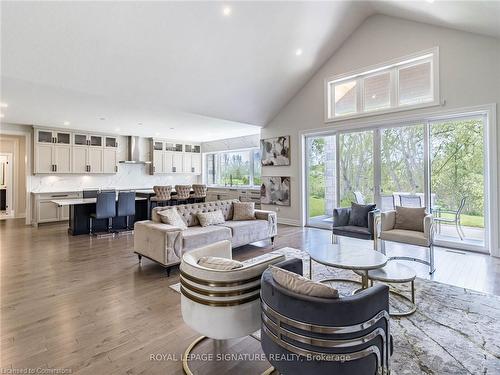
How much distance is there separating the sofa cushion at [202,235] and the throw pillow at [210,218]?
0.12 metres

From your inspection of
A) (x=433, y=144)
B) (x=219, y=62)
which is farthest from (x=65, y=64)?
(x=433, y=144)

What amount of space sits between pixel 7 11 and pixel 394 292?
18.5ft

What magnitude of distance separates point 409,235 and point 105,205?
5.97 metres

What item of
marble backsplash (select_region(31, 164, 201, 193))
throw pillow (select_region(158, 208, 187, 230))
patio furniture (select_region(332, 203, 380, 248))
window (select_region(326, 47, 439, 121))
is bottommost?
patio furniture (select_region(332, 203, 380, 248))

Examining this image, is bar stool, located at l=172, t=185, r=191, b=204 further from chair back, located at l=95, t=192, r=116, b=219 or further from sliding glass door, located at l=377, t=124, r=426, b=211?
sliding glass door, located at l=377, t=124, r=426, b=211

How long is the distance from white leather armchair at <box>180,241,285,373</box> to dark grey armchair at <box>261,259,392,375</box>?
313 mm

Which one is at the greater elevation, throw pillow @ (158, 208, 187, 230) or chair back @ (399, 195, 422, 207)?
chair back @ (399, 195, 422, 207)

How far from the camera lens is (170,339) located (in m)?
2.24

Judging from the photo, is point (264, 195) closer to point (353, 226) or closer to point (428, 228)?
point (353, 226)

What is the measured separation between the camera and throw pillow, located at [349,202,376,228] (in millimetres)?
4602


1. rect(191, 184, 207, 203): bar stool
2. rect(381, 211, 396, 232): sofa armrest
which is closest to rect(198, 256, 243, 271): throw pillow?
rect(381, 211, 396, 232): sofa armrest

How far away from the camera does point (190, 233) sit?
3.97 meters

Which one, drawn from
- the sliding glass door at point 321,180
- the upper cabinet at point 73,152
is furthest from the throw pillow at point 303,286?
the upper cabinet at point 73,152

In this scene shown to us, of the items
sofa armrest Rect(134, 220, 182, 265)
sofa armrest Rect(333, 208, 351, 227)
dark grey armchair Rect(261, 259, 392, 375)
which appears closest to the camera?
dark grey armchair Rect(261, 259, 392, 375)
